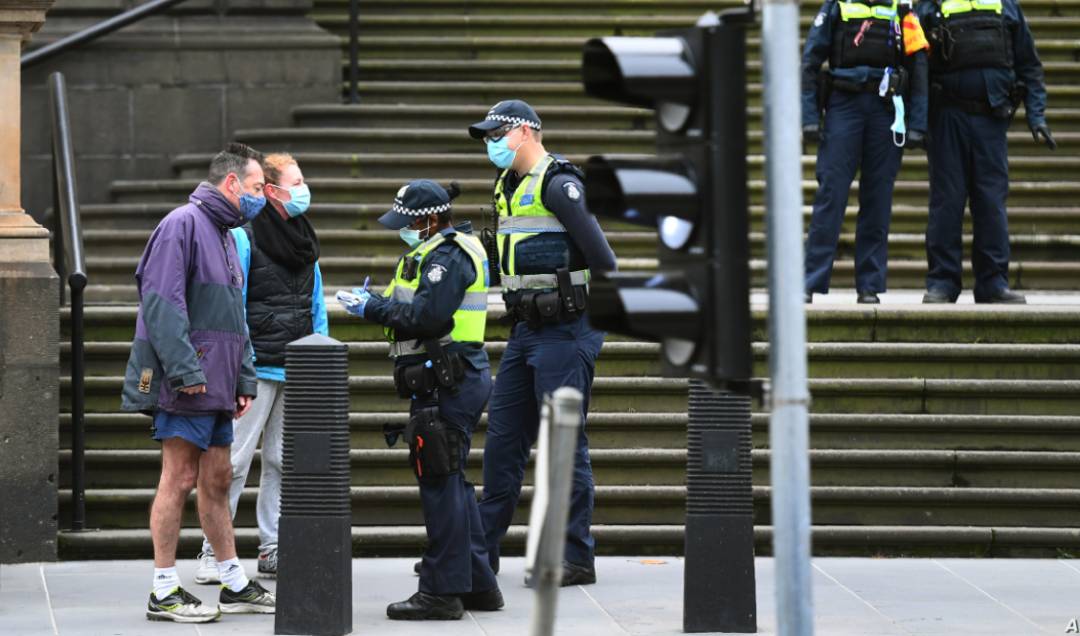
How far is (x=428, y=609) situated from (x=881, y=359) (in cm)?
363

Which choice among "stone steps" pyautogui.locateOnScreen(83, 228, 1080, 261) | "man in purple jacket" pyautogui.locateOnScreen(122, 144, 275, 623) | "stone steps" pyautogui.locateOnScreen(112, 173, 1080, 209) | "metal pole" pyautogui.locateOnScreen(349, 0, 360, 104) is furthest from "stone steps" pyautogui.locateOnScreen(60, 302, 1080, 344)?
"metal pole" pyautogui.locateOnScreen(349, 0, 360, 104)

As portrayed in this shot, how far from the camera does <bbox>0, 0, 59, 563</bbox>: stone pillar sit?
905cm

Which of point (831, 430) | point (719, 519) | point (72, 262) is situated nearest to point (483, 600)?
point (719, 519)

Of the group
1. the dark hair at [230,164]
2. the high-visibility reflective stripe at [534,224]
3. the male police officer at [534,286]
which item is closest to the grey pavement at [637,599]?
the male police officer at [534,286]

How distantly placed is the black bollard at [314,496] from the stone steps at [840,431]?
2.59 meters

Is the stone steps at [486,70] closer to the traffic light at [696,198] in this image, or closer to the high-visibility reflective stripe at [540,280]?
the high-visibility reflective stripe at [540,280]

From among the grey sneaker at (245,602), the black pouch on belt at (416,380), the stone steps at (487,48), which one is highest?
the stone steps at (487,48)

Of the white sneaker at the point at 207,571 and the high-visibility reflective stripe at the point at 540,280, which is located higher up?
the high-visibility reflective stripe at the point at 540,280

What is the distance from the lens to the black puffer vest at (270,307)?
→ 8398 millimetres

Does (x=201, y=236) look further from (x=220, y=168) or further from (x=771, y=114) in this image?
(x=771, y=114)

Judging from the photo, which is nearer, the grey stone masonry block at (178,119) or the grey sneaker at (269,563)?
the grey sneaker at (269,563)

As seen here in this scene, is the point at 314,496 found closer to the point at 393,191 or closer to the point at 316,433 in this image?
→ the point at 316,433

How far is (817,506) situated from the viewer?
31.9 ft

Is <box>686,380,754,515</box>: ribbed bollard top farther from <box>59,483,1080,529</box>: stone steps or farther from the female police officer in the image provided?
<box>59,483,1080,529</box>: stone steps
